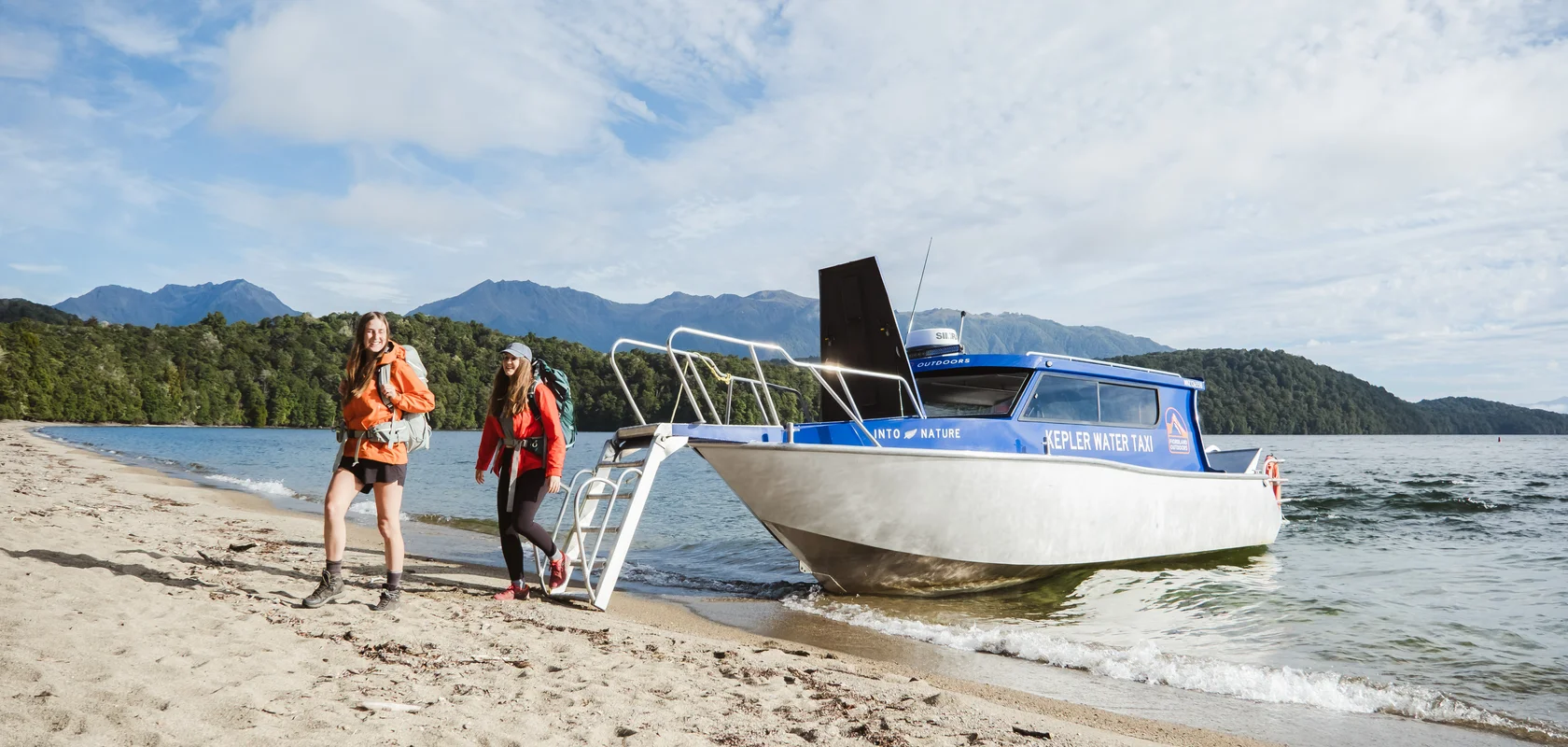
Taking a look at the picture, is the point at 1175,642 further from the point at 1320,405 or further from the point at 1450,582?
the point at 1320,405

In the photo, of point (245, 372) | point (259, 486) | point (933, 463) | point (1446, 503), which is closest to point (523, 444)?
point (933, 463)

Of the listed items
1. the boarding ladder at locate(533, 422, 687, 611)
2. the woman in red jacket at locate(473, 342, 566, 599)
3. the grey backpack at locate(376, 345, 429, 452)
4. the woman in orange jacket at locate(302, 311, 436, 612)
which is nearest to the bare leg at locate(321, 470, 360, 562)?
the woman in orange jacket at locate(302, 311, 436, 612)

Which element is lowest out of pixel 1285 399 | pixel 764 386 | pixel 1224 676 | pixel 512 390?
pixel 1224 676

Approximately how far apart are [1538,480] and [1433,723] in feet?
101

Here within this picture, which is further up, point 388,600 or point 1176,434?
point 1176,434

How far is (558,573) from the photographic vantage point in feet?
21.3

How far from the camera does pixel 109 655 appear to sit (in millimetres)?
3521

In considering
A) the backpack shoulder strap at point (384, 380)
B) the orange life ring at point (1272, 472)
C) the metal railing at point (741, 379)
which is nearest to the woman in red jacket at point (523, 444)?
the metal railing at point (741, 379)

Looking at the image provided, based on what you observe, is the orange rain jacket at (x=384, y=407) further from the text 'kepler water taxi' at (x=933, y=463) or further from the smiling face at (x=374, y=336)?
the text 'kepler water taxi' at (x=933, y=463)

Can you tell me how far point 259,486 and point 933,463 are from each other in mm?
18385

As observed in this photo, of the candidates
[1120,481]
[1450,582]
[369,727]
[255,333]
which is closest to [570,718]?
[369,727]

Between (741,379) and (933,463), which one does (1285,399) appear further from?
(741,379)

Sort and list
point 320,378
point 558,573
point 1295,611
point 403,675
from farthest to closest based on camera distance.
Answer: point 320,378 < point 1295,611 < point 558,573 < point 403,675

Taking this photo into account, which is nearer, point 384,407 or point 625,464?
point 384,407
